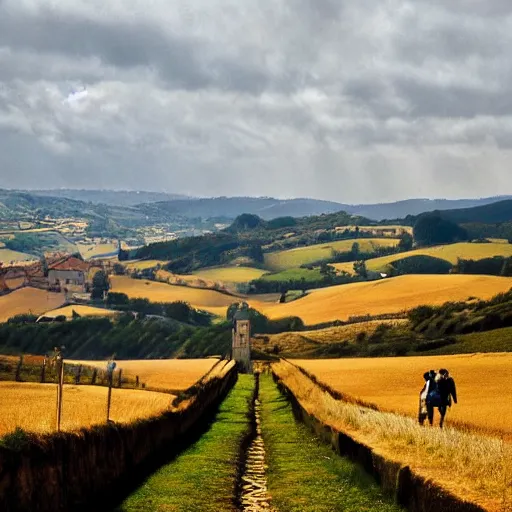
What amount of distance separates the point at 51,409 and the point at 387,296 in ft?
478

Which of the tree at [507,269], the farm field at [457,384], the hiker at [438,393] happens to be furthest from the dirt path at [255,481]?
the tree at [507,269]

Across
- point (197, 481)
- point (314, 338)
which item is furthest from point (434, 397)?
point (314, 338)

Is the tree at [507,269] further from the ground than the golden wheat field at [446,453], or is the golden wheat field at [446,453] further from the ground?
the tree at [507,269]

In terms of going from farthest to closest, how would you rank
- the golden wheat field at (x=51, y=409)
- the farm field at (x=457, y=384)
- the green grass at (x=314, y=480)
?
the farm field at (x=457, y=384) < the golden wheat field at (x=51, y=409) < the green grass at (x=314, y=480)

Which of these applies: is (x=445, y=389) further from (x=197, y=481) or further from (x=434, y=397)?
(x=197, y=481)

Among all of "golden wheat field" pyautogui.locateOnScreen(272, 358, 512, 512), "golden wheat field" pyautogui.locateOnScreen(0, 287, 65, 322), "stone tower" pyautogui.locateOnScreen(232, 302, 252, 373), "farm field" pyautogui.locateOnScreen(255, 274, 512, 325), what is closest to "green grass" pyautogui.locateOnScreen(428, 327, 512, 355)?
"stone tower" pyautogui.locateOnScreen(232, 302, 252, 373)

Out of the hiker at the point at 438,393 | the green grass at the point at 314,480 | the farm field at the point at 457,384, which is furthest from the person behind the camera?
the farm field at the point at 457,384

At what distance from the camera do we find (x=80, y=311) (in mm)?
171000

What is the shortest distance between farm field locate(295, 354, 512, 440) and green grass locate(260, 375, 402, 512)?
404cm

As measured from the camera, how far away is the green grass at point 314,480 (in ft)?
53.2

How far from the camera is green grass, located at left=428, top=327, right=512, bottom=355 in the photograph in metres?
A: 70.4

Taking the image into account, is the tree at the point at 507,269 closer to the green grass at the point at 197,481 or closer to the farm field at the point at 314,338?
the farm field at the point at 314,338

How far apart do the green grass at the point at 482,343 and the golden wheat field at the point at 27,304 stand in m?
108

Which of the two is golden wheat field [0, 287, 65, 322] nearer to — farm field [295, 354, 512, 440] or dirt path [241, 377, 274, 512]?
farm field [295, 354, 512, 440]
